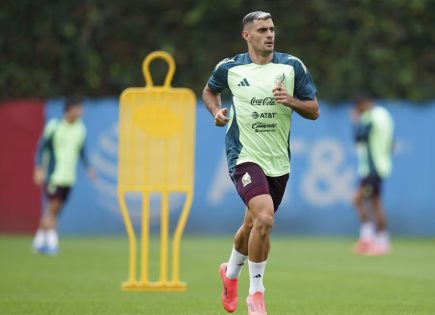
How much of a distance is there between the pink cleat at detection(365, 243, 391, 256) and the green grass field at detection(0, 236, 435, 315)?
0.88 ft

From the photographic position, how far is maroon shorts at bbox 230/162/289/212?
9.23 m

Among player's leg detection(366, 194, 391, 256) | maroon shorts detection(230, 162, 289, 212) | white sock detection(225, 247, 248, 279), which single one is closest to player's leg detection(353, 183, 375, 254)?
player's leg detection(366, 194, 391, 256)

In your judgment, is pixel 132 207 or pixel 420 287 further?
pixel 132 207

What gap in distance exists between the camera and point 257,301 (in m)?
9.28

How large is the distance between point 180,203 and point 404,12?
733 cm

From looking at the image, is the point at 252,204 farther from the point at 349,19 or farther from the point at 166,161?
the point at 349,19

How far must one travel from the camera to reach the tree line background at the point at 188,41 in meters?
24.8

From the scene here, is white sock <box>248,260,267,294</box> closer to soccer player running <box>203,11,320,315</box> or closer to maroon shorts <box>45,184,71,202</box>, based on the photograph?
soccer player running <box>203,11,320,315</box>

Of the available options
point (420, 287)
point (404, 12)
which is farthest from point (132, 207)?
point (420, 287)

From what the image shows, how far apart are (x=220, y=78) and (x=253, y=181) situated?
1061 mm

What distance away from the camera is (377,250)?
18328 mm

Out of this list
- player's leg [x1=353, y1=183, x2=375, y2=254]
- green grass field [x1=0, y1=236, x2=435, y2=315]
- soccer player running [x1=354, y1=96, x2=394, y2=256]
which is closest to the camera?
green grass field [x1=0, y1=236, x2=435, y2=315]

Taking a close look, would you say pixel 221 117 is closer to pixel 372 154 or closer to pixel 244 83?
pixel 244 83

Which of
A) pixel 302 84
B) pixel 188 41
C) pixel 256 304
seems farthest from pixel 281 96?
pixel 188 41
